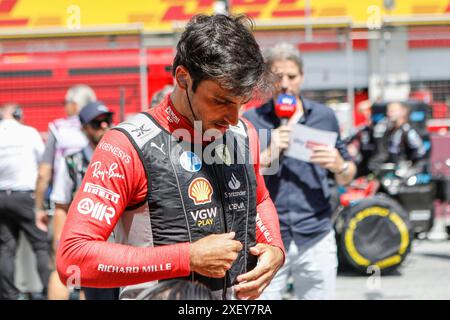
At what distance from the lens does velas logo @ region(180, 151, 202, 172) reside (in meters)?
2.34

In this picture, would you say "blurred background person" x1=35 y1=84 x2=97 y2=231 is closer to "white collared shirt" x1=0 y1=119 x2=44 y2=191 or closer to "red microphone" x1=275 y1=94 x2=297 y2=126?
"white collared shirt" x1=0 y1=119 x2=44 y2=191

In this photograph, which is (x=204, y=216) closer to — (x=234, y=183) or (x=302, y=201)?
(x=234, y=183)

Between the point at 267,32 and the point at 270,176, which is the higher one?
the point at 267,32

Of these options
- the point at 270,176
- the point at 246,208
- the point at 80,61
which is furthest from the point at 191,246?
the point at 80,61

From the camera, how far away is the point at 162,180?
2.30 m

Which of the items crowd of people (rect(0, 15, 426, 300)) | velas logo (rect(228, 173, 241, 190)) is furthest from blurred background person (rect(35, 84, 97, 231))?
velas logo (rect(228, 173, 241, 190))

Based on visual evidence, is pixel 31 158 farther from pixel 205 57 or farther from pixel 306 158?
pixel 205 57

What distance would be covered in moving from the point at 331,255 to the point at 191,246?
2.42 meters

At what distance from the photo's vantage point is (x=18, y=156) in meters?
7.20

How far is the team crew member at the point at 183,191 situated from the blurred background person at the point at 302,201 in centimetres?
199

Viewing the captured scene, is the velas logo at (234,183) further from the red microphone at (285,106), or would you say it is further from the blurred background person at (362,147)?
the blurred background person at (362,147)

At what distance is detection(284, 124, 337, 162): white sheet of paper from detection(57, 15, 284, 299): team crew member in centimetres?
195

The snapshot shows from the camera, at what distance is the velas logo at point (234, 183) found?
245 centimetres

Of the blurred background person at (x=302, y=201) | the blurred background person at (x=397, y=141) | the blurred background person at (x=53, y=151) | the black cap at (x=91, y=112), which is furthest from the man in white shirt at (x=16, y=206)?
the blurred background person at (x=397, y=141)
